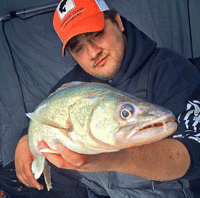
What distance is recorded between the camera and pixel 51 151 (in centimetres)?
118

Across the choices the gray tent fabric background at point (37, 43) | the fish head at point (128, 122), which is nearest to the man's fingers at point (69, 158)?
the fish head at point (128, 122)

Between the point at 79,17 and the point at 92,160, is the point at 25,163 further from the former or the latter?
the point at 79,17

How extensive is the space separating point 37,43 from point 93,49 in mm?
1728

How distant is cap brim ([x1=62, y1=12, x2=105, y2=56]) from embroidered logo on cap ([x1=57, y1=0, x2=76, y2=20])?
174mm

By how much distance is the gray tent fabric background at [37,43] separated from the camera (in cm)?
279

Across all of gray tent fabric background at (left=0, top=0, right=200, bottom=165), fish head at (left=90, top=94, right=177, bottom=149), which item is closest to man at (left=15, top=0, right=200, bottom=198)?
fish head at (left=90, top=94, right=177, bottom=149)

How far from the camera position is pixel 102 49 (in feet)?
5.31

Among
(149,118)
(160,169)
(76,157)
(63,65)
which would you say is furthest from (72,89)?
(63,65)

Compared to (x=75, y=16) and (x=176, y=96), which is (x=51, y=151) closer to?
(x=176, y=96)

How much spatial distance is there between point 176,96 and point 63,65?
6.91ft

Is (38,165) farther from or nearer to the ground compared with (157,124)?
nearer to the ground

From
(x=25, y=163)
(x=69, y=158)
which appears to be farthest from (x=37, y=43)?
(x=69, y=158)

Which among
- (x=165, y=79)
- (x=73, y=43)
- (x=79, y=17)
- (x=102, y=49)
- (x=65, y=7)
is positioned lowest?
(x=165, y=79)

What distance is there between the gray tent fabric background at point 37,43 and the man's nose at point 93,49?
1451 mm
